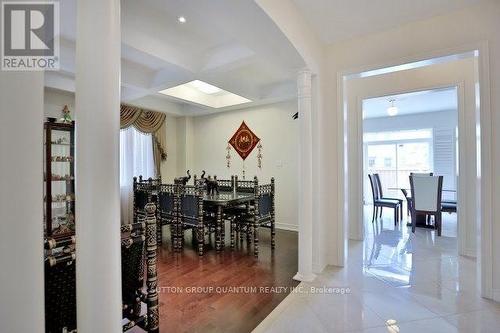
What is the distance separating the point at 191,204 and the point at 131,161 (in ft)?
7.94

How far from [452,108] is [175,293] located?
736 centimetres

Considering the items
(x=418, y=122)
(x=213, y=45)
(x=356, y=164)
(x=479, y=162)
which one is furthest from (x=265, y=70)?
(x=418, y=122)

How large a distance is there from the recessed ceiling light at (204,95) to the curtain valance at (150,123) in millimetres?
1086

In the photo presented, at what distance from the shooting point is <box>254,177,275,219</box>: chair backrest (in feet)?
11.2

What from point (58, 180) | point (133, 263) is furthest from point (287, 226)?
point (58, 180)

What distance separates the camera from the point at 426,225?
4.60 meters

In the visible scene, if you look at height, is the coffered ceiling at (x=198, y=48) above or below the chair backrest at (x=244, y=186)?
above

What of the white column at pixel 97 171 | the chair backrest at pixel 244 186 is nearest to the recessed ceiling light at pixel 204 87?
the chair backrest at pixel 244 186

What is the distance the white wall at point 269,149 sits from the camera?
4.73 meters

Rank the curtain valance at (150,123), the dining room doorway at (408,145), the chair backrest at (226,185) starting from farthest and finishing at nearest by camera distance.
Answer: the dining room doorway at (408,145) < the curtain valance at (150,123) < the chair backrest at (226,185)

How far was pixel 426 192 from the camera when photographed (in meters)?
4.17

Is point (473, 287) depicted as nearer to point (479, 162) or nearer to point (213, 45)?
point (479, 162)

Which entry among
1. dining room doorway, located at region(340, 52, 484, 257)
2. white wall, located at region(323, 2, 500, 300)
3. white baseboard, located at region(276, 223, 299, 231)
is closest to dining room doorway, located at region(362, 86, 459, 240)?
dining room doorway, located at region(340, 52, 484, 257)

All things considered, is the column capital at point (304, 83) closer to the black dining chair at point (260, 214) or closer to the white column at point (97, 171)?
the black dining chair at point (260, 214)
